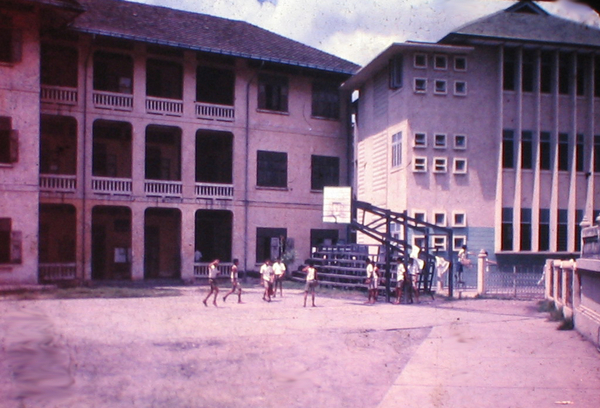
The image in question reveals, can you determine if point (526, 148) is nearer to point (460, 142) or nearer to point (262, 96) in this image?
point (460, 142)

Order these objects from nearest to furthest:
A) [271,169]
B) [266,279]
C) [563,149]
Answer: [266,279]
[563,149]
[271,169]

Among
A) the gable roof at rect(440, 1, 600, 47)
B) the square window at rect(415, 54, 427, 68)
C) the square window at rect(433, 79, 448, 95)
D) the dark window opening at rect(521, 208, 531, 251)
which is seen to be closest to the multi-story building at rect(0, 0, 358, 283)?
the square window at rect(415, 54, 427, 68)

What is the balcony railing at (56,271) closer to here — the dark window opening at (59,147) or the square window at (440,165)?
the dark window opening at (59,147)

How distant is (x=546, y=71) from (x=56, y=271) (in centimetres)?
2072

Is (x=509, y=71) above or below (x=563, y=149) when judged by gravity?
above

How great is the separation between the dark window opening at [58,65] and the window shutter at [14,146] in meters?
4.50

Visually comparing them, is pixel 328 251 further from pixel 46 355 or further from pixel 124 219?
pixel 46 355

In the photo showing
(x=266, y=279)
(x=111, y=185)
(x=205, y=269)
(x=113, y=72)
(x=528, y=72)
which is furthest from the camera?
(x=205, y=269)

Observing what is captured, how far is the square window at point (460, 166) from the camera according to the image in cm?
2291

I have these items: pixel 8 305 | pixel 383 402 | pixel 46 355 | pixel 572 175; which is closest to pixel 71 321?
pixel 8 305

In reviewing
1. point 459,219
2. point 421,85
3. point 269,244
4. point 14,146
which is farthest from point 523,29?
point 14,146

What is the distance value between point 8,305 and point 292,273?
540 inches

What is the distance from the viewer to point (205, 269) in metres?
25.2

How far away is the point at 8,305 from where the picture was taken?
48.7ft
